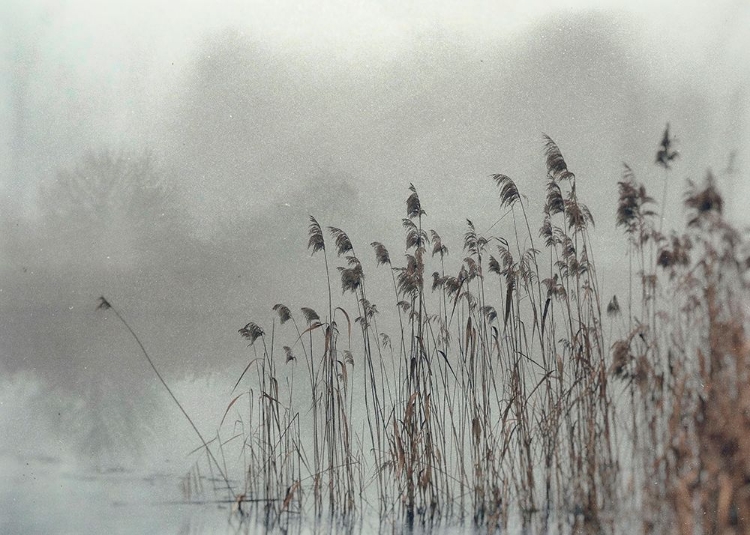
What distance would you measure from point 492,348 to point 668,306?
43.1 inches

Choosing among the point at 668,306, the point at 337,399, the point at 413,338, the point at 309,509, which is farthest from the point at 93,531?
the point at 668,306

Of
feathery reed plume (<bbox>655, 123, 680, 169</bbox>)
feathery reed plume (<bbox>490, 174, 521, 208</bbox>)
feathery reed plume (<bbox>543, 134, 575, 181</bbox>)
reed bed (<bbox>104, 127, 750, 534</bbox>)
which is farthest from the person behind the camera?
feathery reed plume (<bbox>490, 174, 521, 208</bbox>)

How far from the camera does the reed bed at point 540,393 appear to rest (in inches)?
95.3

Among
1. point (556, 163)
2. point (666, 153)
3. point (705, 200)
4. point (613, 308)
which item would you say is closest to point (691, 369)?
point (705, 200)

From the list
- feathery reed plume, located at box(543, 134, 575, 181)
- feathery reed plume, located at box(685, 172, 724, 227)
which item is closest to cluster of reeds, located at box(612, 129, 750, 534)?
feathery reed plume, located at box(685, 172, 724, 227)

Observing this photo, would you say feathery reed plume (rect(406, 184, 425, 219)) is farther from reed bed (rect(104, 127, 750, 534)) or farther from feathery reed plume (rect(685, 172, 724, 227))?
feathery reed plume (rect(685, 172, 724, 227))

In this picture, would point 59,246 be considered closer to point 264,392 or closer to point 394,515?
point 264,392

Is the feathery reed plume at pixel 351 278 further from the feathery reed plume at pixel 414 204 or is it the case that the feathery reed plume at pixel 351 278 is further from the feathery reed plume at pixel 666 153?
the feathery reed plume at pixel 666 153

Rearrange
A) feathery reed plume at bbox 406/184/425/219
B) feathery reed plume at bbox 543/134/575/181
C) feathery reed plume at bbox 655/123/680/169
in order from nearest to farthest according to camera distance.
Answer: feathery reed plume at bbox 655/123/680/169 < feathery reed plume at bbox 543/134/575/181 < feathery reed plume at bbox 406/184/425/219

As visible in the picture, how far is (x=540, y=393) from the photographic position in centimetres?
338

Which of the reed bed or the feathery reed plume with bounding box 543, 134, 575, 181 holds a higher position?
the feathery reed plume with bounding box 543, 134, 575, 181

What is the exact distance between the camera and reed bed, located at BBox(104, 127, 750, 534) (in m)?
2.42

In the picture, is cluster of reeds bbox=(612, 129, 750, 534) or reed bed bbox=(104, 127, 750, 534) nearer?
cluster of reeds bbox=(612, 129, 750, 534)

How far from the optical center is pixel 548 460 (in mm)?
3217
